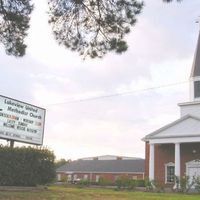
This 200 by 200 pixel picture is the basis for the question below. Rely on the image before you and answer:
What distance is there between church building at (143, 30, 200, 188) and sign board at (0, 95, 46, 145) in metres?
17.7

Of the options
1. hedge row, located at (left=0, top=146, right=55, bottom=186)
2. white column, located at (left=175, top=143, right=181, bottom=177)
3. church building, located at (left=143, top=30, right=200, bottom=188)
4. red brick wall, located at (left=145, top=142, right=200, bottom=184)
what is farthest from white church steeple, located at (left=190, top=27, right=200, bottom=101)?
hedge row, located at (left=0, top=146, right=55, bottom=186)

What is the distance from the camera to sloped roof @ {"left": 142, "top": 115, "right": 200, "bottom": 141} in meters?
43.9

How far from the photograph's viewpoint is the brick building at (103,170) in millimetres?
69850

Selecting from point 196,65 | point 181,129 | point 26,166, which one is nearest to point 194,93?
point 196,65

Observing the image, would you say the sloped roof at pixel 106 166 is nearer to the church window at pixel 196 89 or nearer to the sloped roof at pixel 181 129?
the church window at pixel 196 89

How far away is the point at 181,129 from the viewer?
1773 inches

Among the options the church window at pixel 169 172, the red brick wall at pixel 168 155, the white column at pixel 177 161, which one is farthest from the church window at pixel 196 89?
the church window at pixel 169 172

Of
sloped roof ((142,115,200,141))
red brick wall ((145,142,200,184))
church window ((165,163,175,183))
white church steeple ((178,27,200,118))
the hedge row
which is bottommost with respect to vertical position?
the hedge row

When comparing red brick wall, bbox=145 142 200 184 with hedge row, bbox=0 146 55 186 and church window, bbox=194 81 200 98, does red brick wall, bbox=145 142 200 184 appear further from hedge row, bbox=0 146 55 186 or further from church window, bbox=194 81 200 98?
hedge row, bbox=0 146 55 186

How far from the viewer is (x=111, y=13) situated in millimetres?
12664

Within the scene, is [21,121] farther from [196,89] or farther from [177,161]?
[196,89]

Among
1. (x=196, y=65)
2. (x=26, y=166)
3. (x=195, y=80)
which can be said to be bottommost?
(x=26, y=166)

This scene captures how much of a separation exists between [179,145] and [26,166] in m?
22.0

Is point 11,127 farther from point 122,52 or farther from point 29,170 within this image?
point 122,52
